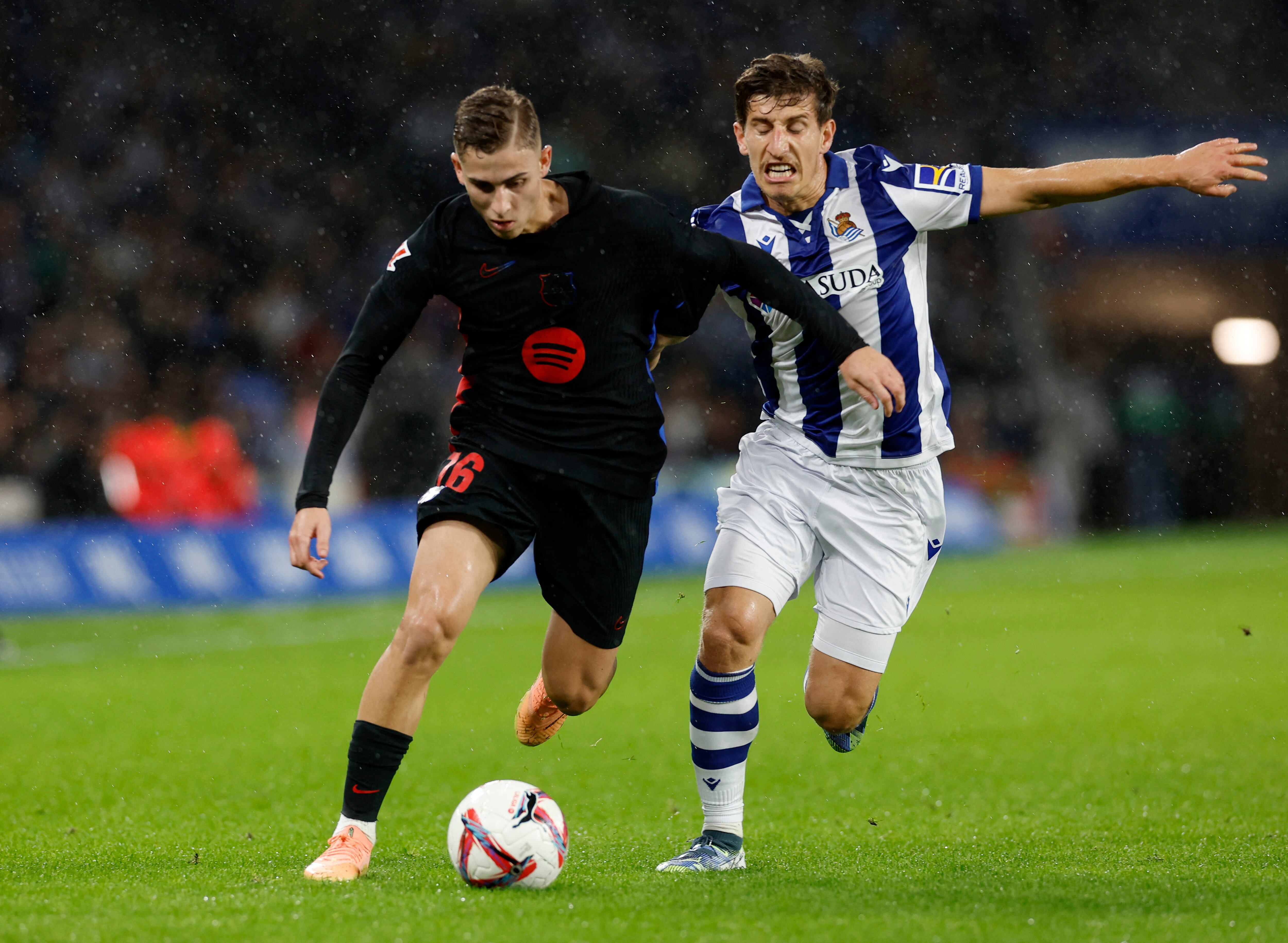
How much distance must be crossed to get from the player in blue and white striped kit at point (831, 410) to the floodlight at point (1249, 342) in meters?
19.0

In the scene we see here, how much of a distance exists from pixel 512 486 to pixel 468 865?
3.55ft


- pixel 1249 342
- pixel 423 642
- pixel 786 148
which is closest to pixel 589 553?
pixel 423 642

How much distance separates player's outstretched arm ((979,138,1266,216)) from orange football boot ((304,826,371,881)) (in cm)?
263

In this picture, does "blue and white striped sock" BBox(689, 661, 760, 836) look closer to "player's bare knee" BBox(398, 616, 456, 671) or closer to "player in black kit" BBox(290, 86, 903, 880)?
"player in black kit" BBox(290, 86, 903, 880)

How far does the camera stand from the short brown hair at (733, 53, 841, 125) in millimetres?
4578

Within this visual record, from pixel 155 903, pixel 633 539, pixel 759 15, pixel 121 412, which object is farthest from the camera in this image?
pixel 759 15

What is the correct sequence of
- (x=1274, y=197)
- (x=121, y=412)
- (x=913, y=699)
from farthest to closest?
(x=1274, y=197) < (x=121, y=412) < (x=913, y=699)

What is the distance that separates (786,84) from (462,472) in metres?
1.57

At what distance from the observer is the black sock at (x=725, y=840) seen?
438cm

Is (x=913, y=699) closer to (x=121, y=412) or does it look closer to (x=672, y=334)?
(x=672, y=334)

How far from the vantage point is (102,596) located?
1224cm

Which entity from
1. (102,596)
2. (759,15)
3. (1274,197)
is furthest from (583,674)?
(1274,197)

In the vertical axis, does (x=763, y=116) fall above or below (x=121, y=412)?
above

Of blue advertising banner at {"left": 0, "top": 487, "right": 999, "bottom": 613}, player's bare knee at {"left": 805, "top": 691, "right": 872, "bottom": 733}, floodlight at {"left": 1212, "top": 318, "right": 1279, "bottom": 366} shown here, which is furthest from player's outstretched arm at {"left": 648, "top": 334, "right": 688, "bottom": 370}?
floodlight at {"left": 1212, "top": 318, "right": 1279, "bottom": 366}
